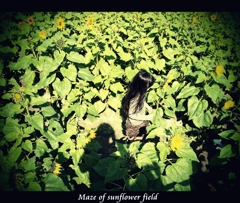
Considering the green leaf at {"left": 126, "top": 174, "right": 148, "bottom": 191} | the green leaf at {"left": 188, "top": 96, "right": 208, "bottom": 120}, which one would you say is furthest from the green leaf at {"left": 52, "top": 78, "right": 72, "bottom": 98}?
the green leaf at {"left": 188, "top": 96, "right": 208, "bottom": 120}

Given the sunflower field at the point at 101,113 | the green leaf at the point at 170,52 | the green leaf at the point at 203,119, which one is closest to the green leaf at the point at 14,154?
the sunflower field at the point at 101,113

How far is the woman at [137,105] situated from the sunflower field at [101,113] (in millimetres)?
321

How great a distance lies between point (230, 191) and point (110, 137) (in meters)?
2.64

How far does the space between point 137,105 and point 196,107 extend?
1.12 metres

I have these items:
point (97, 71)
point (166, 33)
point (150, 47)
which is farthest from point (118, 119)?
point (166, 33)

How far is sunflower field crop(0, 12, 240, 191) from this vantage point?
2.14 meters

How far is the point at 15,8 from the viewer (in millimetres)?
4047

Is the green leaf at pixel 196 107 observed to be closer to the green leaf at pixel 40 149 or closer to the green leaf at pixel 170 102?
the green leaf at pixel 170 102

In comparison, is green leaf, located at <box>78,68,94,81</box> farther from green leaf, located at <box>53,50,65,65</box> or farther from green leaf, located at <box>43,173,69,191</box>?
green leaf, located at <box>43,173,69,191</box>

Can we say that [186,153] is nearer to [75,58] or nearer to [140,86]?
[140,86]

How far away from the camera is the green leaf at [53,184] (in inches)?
80.4

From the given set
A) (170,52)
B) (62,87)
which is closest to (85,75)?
(62,87)

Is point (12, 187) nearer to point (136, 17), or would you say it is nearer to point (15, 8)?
point (15, 8)

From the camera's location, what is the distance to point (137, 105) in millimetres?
3420
